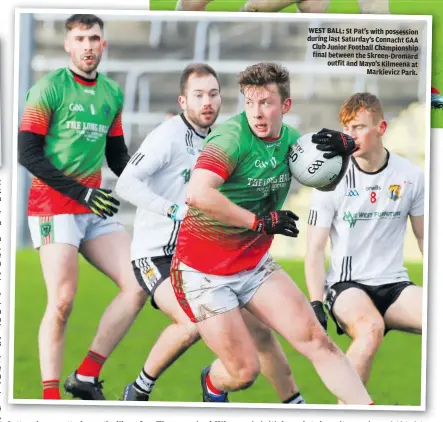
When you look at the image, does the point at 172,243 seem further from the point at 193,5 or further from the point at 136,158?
the point at 193,5

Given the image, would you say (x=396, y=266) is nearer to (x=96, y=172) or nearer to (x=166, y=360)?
(x=166, y=360)

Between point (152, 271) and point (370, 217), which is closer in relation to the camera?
point (152, 271)

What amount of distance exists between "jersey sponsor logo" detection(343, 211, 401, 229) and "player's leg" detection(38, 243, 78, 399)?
70.3 inches

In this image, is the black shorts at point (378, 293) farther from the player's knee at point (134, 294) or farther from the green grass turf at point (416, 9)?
the player's knee at point (134, 294)

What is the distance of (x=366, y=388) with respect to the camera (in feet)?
18.0

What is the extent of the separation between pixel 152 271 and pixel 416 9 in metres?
2.41

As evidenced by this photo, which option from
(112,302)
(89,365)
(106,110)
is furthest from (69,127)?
(89,365)

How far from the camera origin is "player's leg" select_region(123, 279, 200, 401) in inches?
211

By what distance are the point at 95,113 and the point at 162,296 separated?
1271mm

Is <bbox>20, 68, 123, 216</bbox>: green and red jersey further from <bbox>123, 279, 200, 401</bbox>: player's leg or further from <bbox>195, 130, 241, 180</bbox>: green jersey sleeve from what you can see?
<bbox>195, 130, 241, 180</bbox>: green jersey sleeve

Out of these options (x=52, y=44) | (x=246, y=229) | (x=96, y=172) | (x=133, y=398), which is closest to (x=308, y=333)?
(x=246, y=229)

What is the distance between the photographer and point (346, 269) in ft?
18.7

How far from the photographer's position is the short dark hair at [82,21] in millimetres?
5594

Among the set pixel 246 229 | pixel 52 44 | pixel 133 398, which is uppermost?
pixel 52 44
